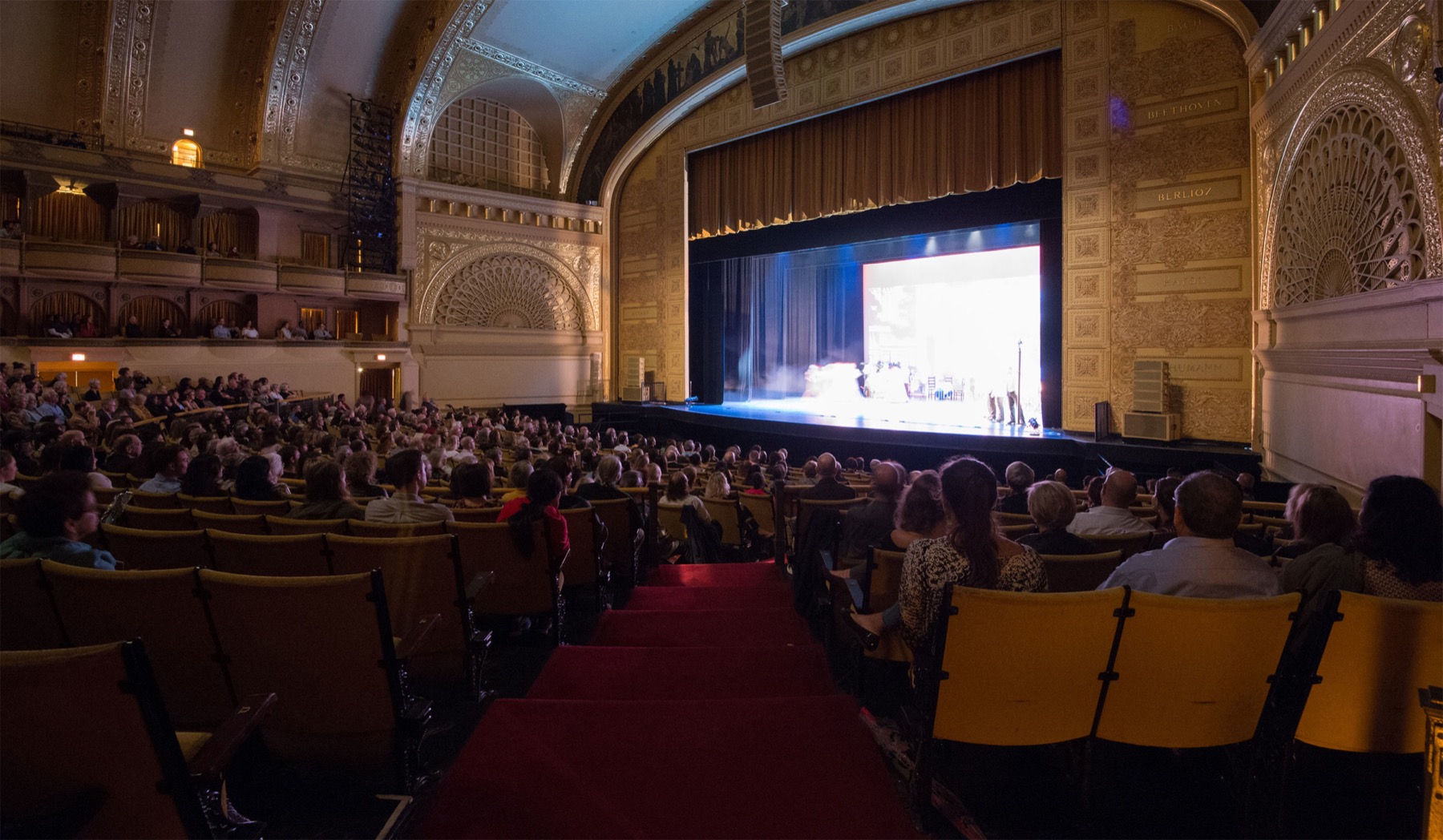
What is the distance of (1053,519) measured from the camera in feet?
9.59

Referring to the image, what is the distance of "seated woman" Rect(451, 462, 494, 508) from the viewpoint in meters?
4.12

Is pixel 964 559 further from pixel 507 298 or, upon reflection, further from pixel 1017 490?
pixel 507 298

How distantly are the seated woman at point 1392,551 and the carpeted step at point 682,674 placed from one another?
5.09 feet

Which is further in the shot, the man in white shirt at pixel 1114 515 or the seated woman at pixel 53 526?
the man in white shirt at pixel 1114 515

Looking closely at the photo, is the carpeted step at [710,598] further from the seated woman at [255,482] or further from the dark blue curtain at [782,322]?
the dark blue curtain at [782,322]

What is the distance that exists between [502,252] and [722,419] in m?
7.62

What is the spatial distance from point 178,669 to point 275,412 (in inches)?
404

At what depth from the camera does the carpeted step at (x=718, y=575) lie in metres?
4.54

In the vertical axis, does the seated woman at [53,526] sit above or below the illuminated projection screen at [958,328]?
below

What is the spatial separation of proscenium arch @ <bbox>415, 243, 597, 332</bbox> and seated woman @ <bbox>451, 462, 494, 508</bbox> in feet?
45.7

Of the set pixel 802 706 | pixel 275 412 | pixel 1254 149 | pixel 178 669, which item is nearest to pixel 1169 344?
pixel 1254 149

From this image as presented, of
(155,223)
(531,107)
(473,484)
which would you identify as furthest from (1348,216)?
(155,223)

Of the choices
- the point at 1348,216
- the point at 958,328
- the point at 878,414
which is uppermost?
the point at 1348,216

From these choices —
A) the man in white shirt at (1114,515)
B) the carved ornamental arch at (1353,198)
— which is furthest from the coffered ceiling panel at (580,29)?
the man in white shirt at (1114,515)
